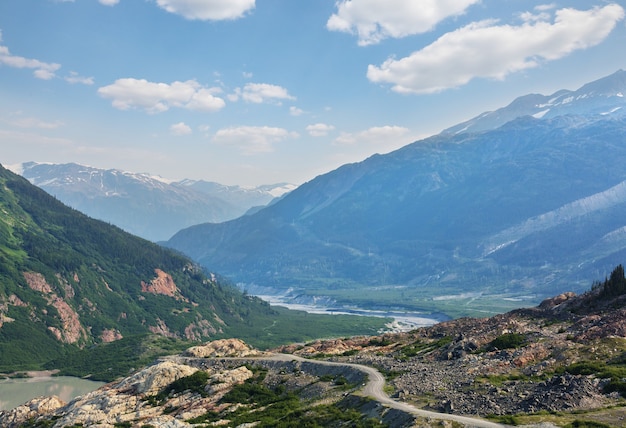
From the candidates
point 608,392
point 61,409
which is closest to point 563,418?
point 608,392

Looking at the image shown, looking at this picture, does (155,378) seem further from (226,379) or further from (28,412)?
(28,412)

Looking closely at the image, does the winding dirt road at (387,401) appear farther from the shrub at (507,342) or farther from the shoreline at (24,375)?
the shoreline at (24,375)

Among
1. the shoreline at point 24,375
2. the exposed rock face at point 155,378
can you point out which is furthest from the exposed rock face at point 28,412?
the shoreline at point 24,375

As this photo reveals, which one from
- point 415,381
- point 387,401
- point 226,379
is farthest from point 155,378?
point 387,401

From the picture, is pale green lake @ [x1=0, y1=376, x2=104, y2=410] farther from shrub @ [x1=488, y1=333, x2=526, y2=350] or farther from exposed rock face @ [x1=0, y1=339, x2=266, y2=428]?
shrub @ [x1=488, y1=333, x2=526, y2=350]

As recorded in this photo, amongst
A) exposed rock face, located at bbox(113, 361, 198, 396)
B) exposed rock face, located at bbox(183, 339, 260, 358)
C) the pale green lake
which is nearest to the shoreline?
the pale green lake
